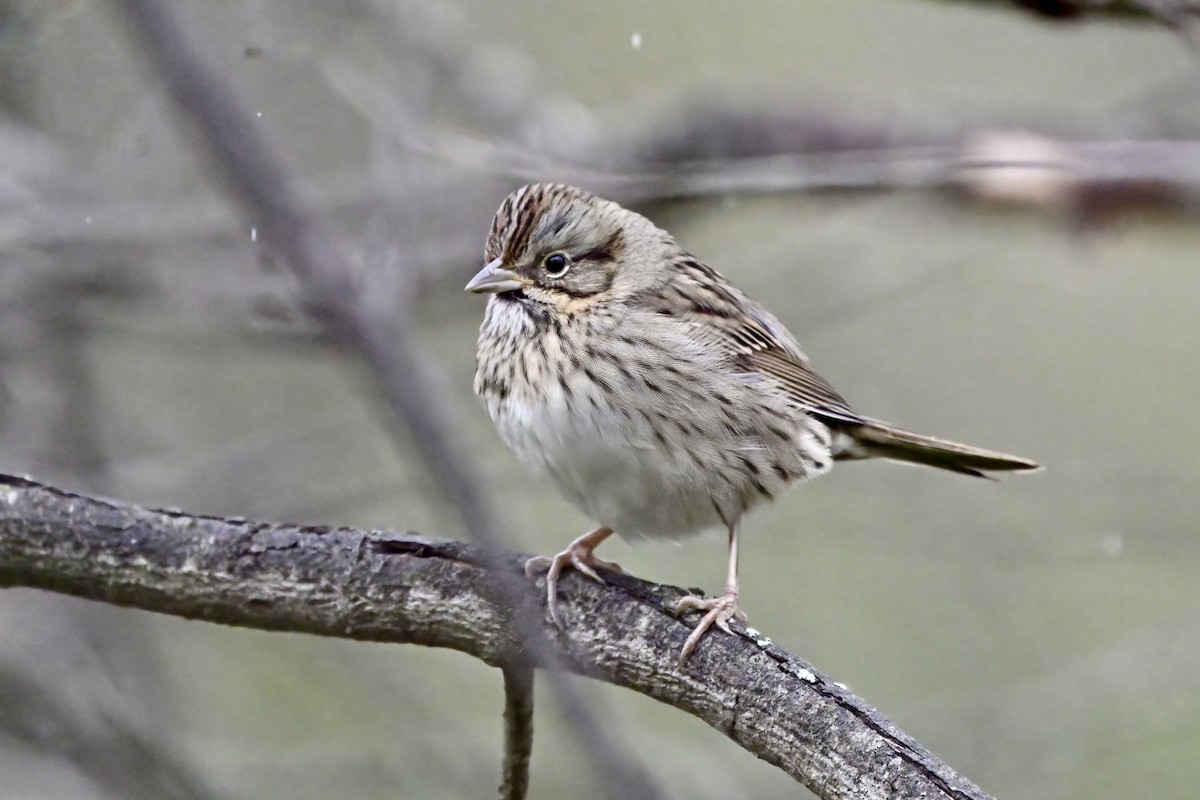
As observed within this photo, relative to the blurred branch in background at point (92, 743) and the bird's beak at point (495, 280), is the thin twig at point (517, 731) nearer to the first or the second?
the blurred branch in background at point (92, 743)

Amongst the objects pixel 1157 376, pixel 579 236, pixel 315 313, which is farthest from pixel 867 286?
pixel 315 313

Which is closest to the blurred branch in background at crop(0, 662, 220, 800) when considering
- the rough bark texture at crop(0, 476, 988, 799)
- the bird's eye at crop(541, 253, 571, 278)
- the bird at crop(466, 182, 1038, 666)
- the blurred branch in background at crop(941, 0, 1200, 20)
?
the rough bark texture at crop(0, 476, 988, 799)

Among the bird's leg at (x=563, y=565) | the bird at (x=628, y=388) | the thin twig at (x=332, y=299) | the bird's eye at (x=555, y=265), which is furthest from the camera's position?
the bird's eye at (x=555, y=265)

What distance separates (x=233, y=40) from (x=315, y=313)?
4372 millimetres

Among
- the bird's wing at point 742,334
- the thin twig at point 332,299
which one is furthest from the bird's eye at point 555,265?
the thin twig at point 332,299

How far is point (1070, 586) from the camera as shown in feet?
28.1

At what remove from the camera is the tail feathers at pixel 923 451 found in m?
4.66

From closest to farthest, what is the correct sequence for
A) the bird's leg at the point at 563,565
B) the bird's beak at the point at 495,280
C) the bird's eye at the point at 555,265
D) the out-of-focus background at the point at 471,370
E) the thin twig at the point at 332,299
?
the thin twig at the point at 332,299 < the bird's leg at the point at 563,565 < the bird's beak at the point at 495,280 < the bird's eye at the point at 555,265 < the out-of-focus background at the point at 471,370

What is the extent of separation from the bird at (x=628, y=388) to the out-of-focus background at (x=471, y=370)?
0.29 metres

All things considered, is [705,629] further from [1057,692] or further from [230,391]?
[230,391]

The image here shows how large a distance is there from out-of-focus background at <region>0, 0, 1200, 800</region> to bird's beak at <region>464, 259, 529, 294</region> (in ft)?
0.89

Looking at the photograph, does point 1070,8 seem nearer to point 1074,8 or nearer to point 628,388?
point 1074,8

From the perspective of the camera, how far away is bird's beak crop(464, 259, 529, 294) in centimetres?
419

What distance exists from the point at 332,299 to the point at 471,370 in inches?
225
